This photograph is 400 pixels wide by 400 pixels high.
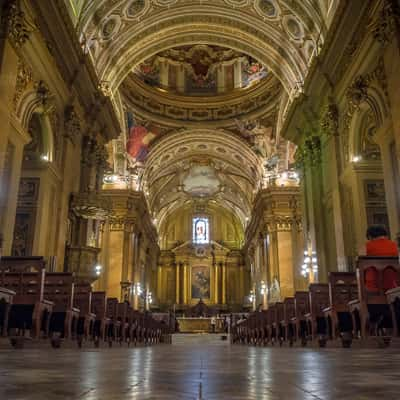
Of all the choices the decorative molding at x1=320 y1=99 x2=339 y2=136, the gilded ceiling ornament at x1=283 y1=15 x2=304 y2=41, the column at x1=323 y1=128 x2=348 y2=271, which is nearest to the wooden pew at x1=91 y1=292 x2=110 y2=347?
the column at x1=323 y1=128 x2=348 y2=271

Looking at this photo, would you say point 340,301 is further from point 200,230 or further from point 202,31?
point 200,230

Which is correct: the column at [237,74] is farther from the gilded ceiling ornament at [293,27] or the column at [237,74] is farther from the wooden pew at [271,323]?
the wooden pew at [271,323]

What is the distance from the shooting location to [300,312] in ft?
24.4

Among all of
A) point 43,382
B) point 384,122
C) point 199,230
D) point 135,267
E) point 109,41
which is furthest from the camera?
point 199,230

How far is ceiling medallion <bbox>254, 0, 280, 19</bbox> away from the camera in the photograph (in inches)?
504

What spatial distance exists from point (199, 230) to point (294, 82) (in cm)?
2023

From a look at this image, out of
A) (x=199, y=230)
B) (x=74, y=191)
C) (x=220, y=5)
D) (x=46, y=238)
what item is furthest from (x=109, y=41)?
(x=199, y=230)

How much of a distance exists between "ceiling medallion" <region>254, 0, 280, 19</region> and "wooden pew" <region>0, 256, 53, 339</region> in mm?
10207

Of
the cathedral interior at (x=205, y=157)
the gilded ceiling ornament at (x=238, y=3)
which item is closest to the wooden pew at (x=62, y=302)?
the cathedral interior at (x=205, y=157)

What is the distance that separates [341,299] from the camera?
19.5ft

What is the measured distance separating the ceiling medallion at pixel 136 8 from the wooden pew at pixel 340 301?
9918mm

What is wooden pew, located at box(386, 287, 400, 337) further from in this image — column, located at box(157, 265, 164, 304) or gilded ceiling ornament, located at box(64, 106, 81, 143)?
column, located at box(157, 265, 164, 304)

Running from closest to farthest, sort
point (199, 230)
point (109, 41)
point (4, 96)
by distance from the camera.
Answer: point (4, 96) < point (109, 41) < point (199, 230)

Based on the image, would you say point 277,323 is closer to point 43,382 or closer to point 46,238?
point 46,238
